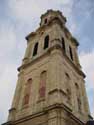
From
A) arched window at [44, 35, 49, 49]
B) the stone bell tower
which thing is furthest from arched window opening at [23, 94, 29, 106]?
arched window at [44, 35, 49, 49]

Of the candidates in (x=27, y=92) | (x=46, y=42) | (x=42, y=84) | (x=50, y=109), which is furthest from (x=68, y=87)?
(x=46, y=42)

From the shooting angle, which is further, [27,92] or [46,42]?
[46,42]

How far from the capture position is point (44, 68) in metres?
23.4

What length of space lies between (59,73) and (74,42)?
12.9 m

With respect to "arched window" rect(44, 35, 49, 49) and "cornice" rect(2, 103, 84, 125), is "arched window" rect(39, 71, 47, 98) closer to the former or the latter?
"cornice" rect(2, 103, 84, 125)

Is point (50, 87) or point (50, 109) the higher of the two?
point (50, 87)

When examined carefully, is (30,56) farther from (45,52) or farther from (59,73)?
(59,73)

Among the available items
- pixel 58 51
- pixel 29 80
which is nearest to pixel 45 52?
pixel 58 51

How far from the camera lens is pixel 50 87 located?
66.6ft

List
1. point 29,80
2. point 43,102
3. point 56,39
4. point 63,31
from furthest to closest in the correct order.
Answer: point 63,31 < point 56,39 < point 29,80 < point 43,102

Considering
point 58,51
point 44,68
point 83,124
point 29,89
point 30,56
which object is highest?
point 30,56

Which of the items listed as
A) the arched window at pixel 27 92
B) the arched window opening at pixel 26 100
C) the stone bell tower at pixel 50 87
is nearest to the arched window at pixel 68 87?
the stone bell tower at pixel 50 87

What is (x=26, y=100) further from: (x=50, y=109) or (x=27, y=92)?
(x=50, y=109)

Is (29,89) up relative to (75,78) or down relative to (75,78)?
down
